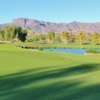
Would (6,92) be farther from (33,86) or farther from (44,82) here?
(44,82)

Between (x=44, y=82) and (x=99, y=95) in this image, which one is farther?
(x=44, y=82)

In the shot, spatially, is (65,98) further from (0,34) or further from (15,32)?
(0,34)

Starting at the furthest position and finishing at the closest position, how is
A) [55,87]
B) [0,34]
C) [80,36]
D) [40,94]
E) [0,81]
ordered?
[0,34], [80,36], [0,81], [55,87], [40,94]

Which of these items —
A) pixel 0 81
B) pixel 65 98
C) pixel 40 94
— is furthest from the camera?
pixel 0 81

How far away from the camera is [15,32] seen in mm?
123062

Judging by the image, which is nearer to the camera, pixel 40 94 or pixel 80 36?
pixel 40 94

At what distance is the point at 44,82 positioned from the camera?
8.73 m

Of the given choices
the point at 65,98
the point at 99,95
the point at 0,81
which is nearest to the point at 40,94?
the point at 65,98

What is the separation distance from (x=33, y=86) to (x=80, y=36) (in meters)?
114

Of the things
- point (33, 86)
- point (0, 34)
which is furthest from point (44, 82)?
point (0, 34)

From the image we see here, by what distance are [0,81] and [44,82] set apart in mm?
1681

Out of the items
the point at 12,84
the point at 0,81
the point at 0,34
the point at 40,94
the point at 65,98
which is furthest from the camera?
the point at 0,34

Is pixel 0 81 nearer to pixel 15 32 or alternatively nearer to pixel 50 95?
pixel 50 95

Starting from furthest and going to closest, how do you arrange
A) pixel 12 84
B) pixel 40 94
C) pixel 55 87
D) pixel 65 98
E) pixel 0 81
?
pixel 0 81, pixel 12 84, pixel 55 87, pixel 40 94, pixel 65 98
